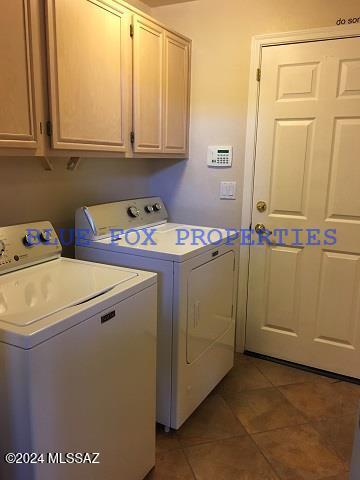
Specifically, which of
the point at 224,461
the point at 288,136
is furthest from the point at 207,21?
the point at 224,461

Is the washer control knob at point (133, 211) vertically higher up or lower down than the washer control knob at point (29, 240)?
higher up

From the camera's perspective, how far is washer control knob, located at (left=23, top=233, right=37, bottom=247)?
174 cm

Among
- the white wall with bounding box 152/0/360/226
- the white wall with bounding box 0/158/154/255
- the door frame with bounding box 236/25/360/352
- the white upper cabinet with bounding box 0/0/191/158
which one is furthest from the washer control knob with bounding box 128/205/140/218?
the door frame with bounding box 236/25/360/352

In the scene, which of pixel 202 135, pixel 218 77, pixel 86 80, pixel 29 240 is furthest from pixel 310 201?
pixel 29 240

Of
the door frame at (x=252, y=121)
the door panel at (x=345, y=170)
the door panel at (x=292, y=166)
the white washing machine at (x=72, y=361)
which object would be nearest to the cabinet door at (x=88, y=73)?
the white washing machine at (x=72, y=361)

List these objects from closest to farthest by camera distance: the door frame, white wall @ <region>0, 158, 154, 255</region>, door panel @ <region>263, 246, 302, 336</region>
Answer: white wall @ <region>0, 158, 154, 255</region>, the door frame, door panel @ <region>263, 246, 302, 336</region>

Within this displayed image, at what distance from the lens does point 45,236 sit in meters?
1.85

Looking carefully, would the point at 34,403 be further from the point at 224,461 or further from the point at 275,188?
the point at 275,188

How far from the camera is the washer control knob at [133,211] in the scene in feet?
7.80

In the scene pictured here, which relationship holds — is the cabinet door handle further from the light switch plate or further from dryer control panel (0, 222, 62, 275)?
the light switch plate

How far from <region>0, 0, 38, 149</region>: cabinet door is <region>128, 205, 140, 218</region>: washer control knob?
913mm

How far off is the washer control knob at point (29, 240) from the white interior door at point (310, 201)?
1.49 m

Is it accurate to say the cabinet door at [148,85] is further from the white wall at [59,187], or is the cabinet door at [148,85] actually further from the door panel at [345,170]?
the door panel at [345,170]

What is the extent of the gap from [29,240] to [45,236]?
0.10 meters
